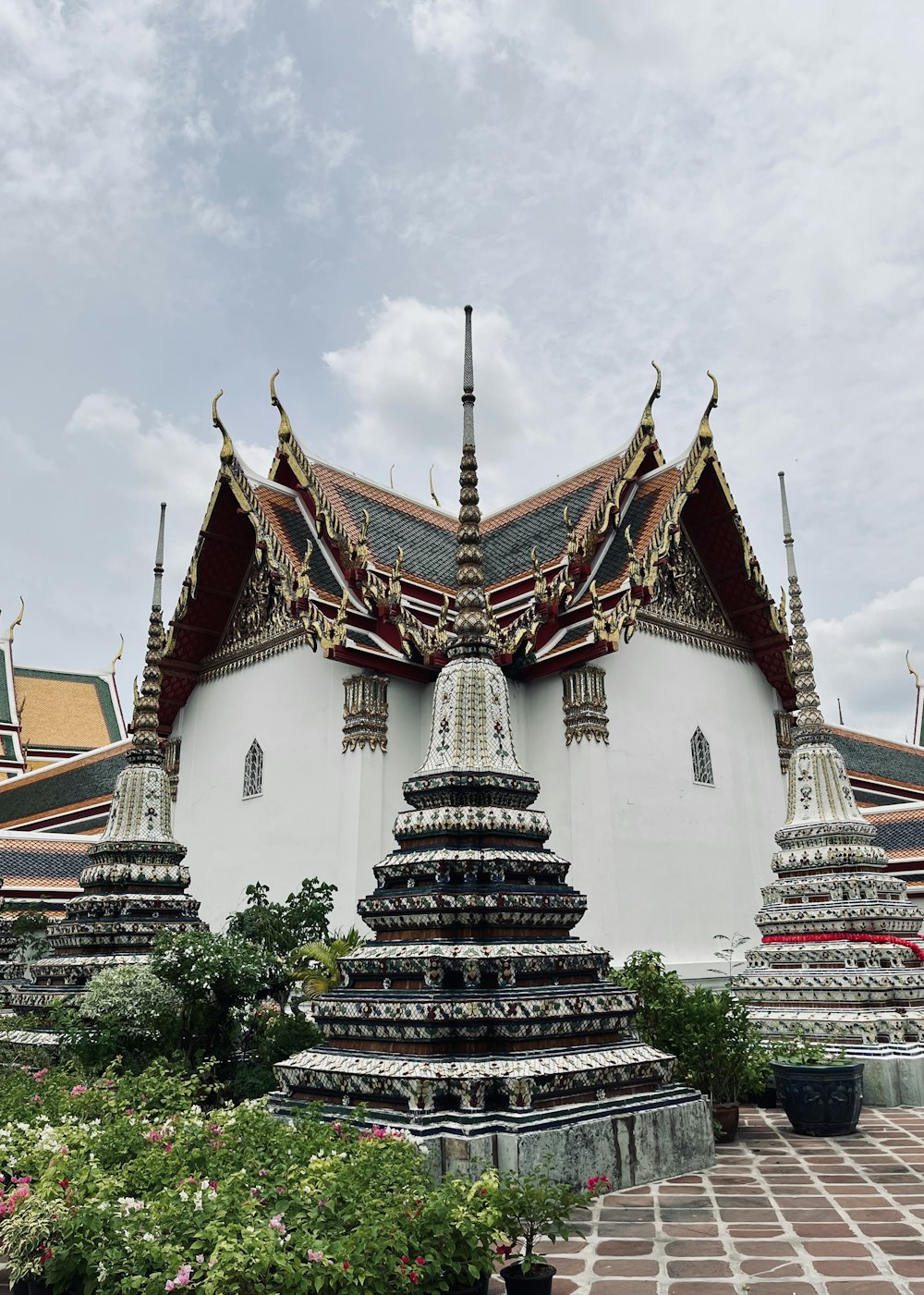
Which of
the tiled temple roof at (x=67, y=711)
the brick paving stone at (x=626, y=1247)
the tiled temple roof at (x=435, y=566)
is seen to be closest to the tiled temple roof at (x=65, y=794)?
the tiled temple roof at (x=67, y=711)

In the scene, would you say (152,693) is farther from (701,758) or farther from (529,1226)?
(529,1226)

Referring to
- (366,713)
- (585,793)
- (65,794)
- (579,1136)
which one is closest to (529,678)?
(585,793)

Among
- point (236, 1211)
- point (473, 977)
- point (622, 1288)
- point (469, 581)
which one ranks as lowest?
point (622, 1288)

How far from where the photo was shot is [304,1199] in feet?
9.85

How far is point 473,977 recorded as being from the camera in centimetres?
483

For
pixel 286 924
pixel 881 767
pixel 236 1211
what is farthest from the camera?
pixel 881 767

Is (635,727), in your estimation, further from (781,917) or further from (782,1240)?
(782,1240)

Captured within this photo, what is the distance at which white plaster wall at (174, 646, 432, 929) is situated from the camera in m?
10.9

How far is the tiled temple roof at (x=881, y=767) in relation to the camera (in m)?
17.1

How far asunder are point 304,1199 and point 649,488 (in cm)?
1129

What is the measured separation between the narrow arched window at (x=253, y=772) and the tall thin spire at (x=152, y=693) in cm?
213

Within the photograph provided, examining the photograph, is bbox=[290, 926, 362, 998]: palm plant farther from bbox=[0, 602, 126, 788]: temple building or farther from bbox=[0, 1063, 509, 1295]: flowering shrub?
bbox=[0, 602, 126, 788]: temple building

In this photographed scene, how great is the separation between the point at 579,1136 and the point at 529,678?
749cm

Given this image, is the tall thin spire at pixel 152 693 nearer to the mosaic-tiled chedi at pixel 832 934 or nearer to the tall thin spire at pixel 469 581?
the tall thin spire at pixel 469 581
